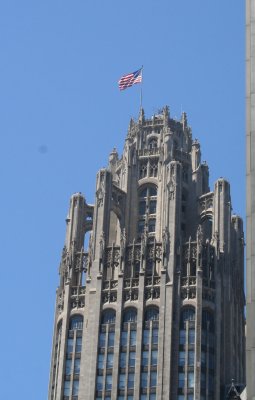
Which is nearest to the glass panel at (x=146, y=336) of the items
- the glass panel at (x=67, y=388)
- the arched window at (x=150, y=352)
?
the arched window at (x=150, y=352)

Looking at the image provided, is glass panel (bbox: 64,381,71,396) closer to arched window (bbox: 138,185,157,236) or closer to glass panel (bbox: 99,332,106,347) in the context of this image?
glass panel (bbox: 99,332,106,347)

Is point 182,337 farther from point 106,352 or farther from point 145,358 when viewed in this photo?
point 106,352

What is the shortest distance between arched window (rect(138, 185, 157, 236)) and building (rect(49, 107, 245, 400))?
165mm

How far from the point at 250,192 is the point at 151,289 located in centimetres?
7552

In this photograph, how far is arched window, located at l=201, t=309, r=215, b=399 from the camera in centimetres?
12288

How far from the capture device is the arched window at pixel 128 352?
124250mm

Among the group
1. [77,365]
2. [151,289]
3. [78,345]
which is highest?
[151,289]

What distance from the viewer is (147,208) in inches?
5492

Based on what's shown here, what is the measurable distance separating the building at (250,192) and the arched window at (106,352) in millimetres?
73024

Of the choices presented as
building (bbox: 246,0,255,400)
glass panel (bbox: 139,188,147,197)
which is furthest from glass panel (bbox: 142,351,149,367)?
building (bbox: 246,0,255,400)

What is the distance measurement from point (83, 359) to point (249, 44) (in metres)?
74.9

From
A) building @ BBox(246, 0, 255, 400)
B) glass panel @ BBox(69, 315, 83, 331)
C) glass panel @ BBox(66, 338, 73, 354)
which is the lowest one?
building @ BBox(246, 0, 255, 400)

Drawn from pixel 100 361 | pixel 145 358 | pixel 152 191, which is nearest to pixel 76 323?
pixel 100 361

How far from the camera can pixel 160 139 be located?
145250 mm
